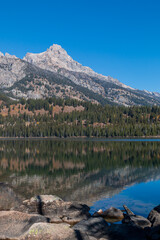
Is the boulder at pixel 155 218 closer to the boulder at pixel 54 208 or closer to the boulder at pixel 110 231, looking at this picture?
the boulder at pixel 110 231

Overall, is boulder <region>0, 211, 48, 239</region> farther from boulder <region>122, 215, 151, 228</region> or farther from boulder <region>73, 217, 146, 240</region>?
boulder <region>122, 215, 151, 228</region>

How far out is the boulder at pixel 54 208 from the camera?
28.5 meters

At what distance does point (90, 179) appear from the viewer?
52625mm

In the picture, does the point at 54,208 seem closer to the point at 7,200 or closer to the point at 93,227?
the point at 7,200

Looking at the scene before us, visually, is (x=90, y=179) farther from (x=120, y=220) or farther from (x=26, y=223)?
(x=26, y=223)

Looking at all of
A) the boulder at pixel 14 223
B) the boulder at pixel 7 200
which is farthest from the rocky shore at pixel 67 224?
the boulder at pixel 7 200

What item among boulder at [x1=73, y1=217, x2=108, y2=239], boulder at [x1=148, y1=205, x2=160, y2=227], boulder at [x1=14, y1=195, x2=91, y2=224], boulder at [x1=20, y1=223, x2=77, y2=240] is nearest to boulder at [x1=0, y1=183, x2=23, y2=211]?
boulder at [x1=14, y1=195, x2=91, y2=224]

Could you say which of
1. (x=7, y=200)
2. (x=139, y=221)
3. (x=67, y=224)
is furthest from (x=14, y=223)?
(x=139, y=221)

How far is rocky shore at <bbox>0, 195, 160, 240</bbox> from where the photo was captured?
777 inches

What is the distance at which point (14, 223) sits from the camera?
2331 centimetres

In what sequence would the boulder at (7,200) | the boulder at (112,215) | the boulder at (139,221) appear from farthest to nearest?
the boulder at (7,200)
the boulder at (112,215)
the boulder at (139,221)

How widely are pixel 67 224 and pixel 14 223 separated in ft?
17.9


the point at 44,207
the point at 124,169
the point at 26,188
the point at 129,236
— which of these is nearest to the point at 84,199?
the point at 44,207

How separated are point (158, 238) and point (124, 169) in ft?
152
